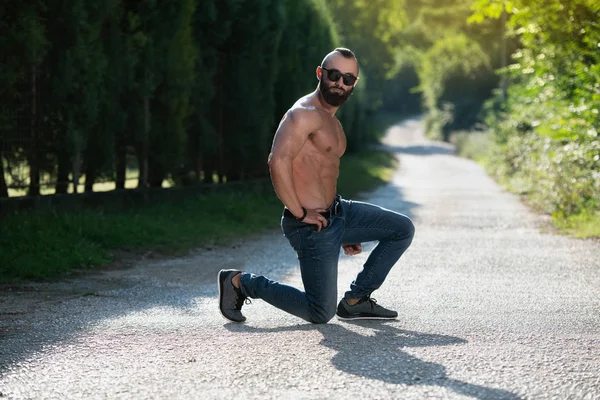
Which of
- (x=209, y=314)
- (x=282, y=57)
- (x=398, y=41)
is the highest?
(x=398, y=41)

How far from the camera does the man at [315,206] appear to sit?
5723 mm

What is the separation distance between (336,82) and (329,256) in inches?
42.9

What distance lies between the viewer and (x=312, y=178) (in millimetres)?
5879

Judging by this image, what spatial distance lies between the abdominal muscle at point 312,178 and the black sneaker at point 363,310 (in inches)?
29.7

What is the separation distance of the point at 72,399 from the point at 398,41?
6136 centimetres

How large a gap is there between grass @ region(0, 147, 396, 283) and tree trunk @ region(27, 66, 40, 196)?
2.55 feet

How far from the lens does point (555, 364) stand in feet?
16.2

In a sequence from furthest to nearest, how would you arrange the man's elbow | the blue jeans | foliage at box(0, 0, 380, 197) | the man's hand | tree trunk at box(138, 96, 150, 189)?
tree trunk at box(138, 96, 150, 189) < foliage at box(0, 0, 380, 197) < the man's hand < the blue jeans < the man's elbow

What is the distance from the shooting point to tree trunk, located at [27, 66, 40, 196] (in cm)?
1144

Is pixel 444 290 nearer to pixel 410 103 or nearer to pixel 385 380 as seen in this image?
pixel 385 380

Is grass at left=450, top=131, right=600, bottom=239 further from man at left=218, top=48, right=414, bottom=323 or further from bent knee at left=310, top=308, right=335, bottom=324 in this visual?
Answer: bent knee at left=310, top=308, right=335, bottom=324

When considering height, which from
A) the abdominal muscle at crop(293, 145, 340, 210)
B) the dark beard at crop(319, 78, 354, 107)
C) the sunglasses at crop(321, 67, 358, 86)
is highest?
the sunglasses at crop(321, 67, 358, 86)

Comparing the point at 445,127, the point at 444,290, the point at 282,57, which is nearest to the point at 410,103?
the point at 445,127

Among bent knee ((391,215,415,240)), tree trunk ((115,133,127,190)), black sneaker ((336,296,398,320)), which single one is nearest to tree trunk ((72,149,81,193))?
tree trunk ((115,133,127,190))
